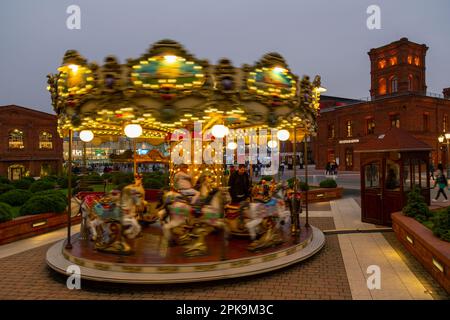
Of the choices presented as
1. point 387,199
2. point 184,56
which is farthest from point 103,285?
point 387,199

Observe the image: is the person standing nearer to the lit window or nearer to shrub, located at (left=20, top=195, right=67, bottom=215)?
shrub, located at (left=20, top=195, right=67, bottom=215)

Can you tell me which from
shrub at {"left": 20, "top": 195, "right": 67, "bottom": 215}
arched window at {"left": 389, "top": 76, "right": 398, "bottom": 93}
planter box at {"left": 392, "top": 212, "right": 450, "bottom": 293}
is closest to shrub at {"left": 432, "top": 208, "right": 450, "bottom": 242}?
planter box at {"left": 392, "top": 212, "right": 450, "bottom": 293}

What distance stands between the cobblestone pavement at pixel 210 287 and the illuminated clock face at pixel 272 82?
3810mm

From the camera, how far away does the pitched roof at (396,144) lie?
1104 cm

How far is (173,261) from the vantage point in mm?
6652

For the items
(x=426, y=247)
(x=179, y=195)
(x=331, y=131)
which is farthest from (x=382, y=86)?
(x=179, y=195)

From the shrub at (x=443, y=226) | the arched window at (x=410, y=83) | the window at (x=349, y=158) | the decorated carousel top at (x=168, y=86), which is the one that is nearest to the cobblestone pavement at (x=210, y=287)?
the shrub at (x=443, y=226)

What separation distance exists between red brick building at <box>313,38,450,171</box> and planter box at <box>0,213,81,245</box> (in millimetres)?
39086

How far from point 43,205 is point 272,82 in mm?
9307

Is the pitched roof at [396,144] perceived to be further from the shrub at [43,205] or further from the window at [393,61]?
the window at [393,61]

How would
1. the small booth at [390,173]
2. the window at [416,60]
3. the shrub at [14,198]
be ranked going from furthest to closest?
1. the window at [416,60]
2. the shrub at [14,198]
3. the small booth at [390,173]

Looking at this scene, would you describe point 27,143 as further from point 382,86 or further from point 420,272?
point 382,86
